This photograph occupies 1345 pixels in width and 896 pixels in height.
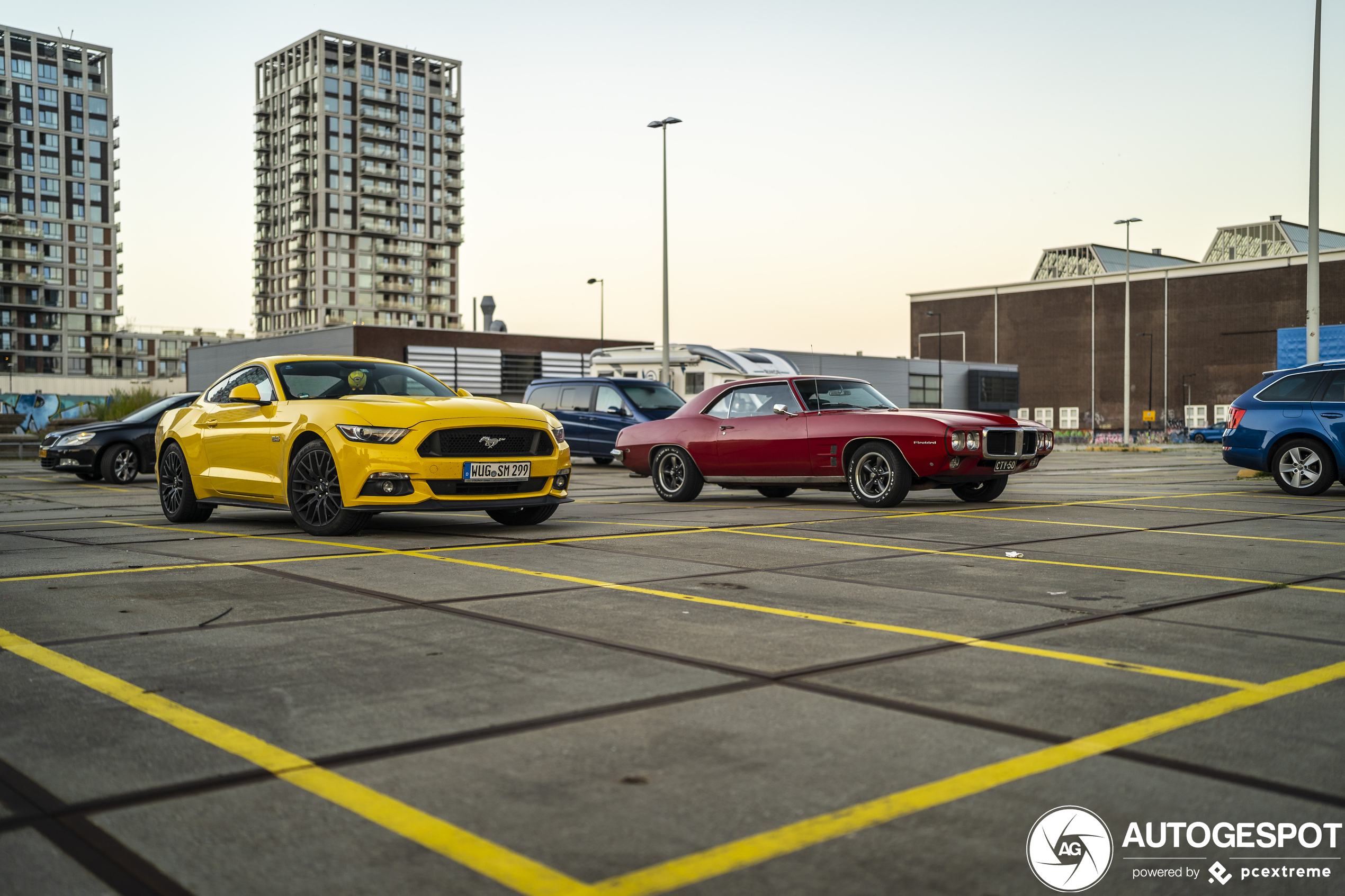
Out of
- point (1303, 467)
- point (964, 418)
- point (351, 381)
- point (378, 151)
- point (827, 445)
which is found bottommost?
point (1303, 467)

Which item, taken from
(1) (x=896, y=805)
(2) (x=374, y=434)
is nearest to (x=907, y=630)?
(1) (x=896, y=805)

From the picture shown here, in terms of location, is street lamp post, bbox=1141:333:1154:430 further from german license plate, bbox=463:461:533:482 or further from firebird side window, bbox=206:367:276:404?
firebird side window, bbox=206:367:276:404

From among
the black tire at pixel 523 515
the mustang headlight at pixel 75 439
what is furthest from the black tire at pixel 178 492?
the mustang headlight at pixel 75 439

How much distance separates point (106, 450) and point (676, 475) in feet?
35.7

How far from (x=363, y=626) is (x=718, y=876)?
313 centimetres

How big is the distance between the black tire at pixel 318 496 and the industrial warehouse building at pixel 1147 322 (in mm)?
77907

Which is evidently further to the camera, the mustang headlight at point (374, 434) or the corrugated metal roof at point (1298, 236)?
the corrugated metal roof at point (1298, 236)

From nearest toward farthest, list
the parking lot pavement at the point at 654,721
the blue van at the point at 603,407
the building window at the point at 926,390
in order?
the parking lot pavement at the point at 654,721 → the blue van at the point at 603,407 → the building window at the point at 926,390

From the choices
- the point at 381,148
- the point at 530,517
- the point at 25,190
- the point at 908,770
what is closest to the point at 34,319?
the point at 25,190

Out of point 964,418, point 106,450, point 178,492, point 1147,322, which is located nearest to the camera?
point 178,492

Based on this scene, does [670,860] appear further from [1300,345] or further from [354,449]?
[1300,345]

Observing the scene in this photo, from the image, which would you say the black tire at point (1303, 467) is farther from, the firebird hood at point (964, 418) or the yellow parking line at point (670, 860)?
the yellow parking line at point (670, 860)

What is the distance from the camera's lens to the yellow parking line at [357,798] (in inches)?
93.5

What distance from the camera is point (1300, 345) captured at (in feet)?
98.1
